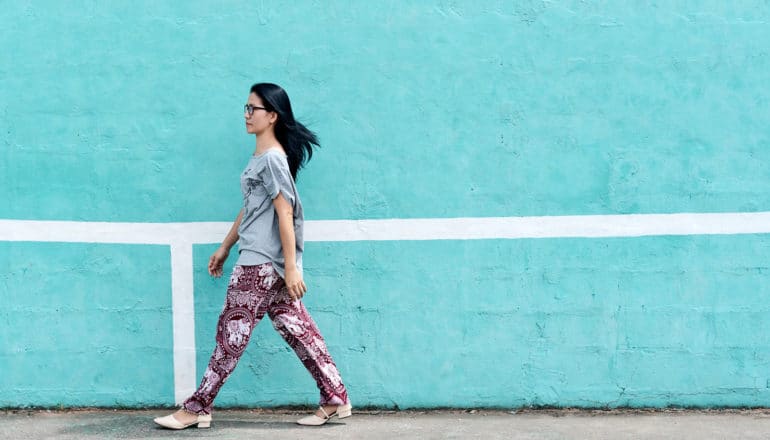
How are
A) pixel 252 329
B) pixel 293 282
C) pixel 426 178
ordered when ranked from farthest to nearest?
pixel 426 178
pixel 252 329
pixel 293 282

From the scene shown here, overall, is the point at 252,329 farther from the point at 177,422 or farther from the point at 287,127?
the point at 287,127

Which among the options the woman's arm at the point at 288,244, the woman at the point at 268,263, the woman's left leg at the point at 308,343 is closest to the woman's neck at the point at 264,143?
the woman at the point at 268,263

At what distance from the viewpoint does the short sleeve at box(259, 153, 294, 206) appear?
14.9 feet

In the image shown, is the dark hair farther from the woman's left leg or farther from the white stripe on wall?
the woman's left leg

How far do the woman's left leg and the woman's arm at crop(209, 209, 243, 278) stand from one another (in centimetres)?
37

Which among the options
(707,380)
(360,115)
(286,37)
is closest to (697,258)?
(707,380)

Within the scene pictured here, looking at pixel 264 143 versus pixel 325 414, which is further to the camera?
pixel 325 414

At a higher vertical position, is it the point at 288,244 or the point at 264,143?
the point at 264,143

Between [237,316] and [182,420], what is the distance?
22.7 inches

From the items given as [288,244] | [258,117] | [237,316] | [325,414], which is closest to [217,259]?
[237,316]

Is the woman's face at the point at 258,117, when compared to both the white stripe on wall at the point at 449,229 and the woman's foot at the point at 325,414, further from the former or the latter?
the woman's foot at the point at 325,414

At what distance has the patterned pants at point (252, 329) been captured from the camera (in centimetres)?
462

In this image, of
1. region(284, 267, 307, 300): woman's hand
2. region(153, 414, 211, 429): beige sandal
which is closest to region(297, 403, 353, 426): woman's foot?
region(153, 414, 211, 429): beige sandal

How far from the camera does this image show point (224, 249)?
A: 488cm
